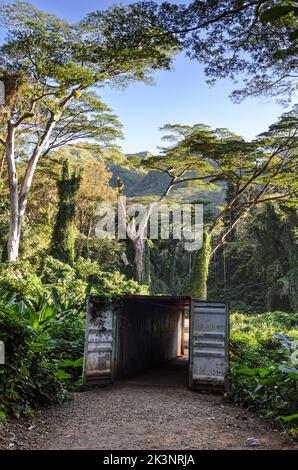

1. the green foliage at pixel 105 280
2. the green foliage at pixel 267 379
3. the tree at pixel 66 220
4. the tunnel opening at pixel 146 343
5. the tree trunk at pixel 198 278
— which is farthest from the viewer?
the tree trunk at pixel 198 278

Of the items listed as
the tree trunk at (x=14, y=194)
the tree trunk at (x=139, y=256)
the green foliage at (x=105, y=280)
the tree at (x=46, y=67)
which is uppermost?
the tree at (x=46, y=67)

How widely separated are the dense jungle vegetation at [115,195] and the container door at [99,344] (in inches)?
12.9

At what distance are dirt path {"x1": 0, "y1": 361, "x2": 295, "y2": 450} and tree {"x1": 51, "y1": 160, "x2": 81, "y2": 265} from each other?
1395 centimetres

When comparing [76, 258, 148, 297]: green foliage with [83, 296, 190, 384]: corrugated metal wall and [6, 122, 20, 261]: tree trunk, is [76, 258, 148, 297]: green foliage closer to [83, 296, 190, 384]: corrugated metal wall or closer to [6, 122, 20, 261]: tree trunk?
[6, 122, 20, 261]: tree trunk

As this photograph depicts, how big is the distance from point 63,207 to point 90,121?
4707 millimetres

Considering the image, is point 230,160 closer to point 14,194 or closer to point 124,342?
point 14,194

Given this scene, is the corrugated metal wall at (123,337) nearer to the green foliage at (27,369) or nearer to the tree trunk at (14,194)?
the green foliage at (27,369)

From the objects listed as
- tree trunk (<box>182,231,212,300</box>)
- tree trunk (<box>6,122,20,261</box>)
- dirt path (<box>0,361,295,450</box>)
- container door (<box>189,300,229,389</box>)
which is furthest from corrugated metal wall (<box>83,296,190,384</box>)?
tree trunk (<box>182,231,212,300</box>)

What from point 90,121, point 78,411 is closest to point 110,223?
point 90,121

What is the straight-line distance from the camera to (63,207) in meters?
21.5

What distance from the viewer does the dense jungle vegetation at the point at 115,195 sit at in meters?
5.58

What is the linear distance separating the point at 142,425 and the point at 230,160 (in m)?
16.0

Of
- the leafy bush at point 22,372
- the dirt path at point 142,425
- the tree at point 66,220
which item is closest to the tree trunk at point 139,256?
the tree at point 66,220

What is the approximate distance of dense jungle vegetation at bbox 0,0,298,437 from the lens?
5584mm
